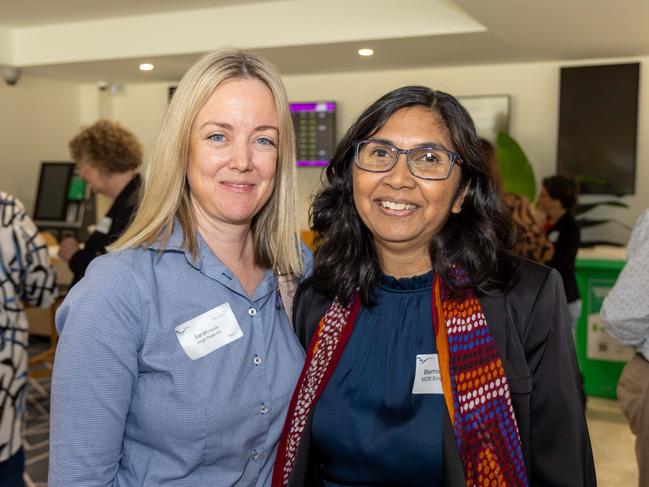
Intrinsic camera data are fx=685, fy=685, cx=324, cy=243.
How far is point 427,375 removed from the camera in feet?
4.83

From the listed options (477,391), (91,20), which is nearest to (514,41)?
(91,20)

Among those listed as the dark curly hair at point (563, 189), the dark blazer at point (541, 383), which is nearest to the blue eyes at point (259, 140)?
the dark blazer at point (541, 383)

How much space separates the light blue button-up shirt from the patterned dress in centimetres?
139

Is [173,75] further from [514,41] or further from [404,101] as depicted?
[404,101]

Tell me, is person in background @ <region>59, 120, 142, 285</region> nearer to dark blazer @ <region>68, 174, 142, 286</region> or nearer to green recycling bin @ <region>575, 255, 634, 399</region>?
dark blazer @ <region>68, 174, 142, 286</region>

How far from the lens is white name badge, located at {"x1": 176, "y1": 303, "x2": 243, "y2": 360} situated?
1.40 metres

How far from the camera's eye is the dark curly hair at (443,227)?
5.02 ft

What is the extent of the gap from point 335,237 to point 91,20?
5151mm

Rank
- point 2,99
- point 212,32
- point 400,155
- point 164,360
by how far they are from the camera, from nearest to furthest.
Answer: point 164,360
point 400,155
point 212,32
point 2,99

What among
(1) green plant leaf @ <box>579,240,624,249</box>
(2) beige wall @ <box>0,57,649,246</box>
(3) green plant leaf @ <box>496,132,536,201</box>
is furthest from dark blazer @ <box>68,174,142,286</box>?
(1) green plant leaf @ <box>579,240,624,249</box>

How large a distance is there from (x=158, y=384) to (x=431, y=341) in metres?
0.59

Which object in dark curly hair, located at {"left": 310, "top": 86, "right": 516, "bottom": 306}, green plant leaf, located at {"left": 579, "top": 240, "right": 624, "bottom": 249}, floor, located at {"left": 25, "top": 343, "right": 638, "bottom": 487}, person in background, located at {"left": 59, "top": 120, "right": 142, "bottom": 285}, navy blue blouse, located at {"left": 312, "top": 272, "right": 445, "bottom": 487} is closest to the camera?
navy blue blouse, located at {"left": 312, "top": 272, "right": 445, "bottom": 487}

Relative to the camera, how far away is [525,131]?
20.3 ft

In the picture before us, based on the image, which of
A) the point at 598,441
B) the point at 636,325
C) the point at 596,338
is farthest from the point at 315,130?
the point at 636,325
